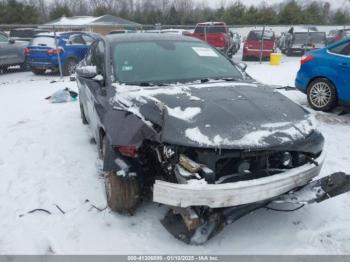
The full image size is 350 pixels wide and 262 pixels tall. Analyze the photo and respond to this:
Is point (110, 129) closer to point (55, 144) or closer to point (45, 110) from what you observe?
point (55, 144)

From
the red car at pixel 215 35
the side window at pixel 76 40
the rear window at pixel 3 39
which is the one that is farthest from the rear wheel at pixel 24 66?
the red car at pixel 215 35

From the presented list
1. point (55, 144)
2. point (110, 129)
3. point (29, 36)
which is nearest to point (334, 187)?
point (110, 129)

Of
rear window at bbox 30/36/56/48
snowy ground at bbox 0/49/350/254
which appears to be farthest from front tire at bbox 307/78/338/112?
rear window at bbox 30/36/56/48

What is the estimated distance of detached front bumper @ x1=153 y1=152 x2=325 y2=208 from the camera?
2.83 m

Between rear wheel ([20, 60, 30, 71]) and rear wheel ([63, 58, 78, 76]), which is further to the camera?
rear wheel ([20, 60, 30, 71])

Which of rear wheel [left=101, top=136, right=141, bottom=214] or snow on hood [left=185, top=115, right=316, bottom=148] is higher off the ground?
snow on hood [left=185, top=115, right=316, bottom=148]

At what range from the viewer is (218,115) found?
3234 mm

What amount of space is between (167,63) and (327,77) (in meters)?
4.06

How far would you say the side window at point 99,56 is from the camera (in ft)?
14.9

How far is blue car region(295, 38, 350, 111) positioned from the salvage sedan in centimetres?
348

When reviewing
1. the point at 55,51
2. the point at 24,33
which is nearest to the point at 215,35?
the point at 55,51

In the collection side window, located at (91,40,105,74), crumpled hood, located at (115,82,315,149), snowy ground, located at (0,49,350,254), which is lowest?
snowy ground, located at (0,49,350,254)

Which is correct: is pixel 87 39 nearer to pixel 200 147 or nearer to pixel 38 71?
pixel 38 71

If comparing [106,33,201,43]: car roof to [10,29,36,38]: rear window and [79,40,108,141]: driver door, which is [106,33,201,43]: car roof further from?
[10,29,36,38]: rear window
